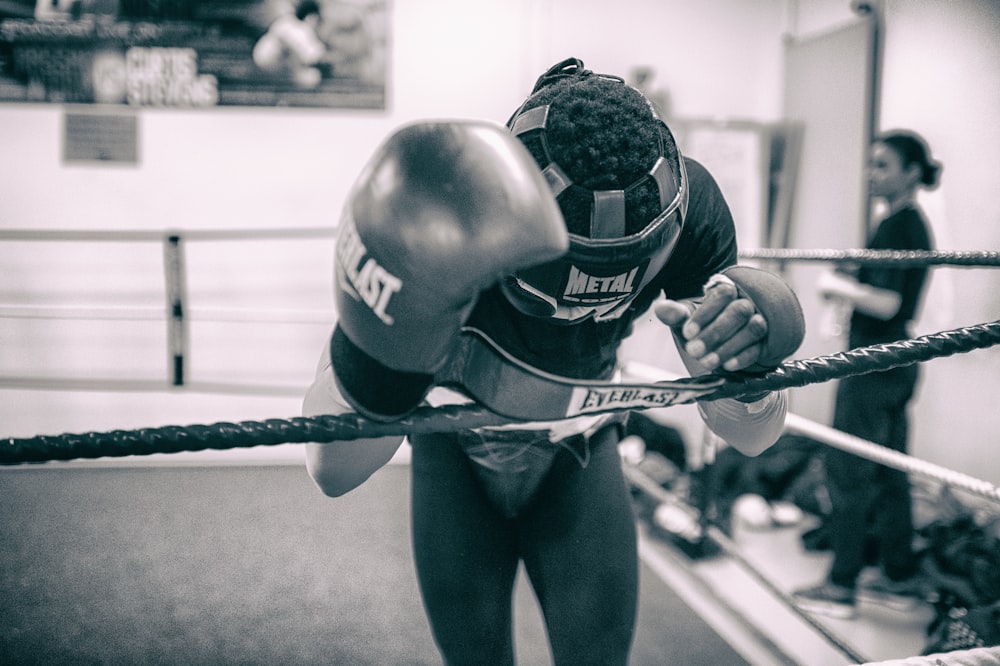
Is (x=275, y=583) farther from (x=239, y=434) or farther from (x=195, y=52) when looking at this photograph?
(x=195, y=52)

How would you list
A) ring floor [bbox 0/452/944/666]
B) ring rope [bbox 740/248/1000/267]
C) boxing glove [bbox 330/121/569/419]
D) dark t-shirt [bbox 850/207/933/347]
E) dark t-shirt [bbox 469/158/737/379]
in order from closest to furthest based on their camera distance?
boxing glove [bbox 330/121/569/419], dark t-shirt [bbox 469/158/737/379], ring rope [bbox 740/248/1000/267], ring floor [bbox 0/452/944/666], dark t-shirt [bbox 850/207/933/347]

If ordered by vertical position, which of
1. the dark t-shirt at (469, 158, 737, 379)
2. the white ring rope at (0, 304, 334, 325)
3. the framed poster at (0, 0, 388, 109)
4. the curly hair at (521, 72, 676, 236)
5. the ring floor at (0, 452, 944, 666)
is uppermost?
the framed poster at (0, 0, 388, 109)

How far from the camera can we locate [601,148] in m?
0.53

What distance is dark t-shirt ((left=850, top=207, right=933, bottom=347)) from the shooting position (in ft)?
6.17

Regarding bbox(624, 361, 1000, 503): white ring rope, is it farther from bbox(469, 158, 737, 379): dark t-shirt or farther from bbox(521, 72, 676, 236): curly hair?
bbox(521, 72, 676, 236): curly hair

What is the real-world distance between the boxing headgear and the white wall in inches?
102

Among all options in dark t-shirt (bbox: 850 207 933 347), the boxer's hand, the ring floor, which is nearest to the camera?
the boxer's hand

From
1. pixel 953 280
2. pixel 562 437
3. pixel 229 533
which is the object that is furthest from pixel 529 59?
pixel 562 437

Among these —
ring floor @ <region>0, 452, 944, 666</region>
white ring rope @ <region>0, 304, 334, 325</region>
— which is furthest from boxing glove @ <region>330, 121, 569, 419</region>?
white ring rope @ <region>0, 304, 334, 325</region>

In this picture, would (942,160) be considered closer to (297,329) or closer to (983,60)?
(983,60)

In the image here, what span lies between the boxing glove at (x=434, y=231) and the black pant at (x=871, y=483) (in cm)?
179

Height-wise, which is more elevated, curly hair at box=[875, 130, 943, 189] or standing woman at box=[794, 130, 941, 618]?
curly hair at box=[875, 130, 943, 189]

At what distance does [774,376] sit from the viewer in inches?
23.2

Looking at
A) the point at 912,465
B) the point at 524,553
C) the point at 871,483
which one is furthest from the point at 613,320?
the point at 871,483
